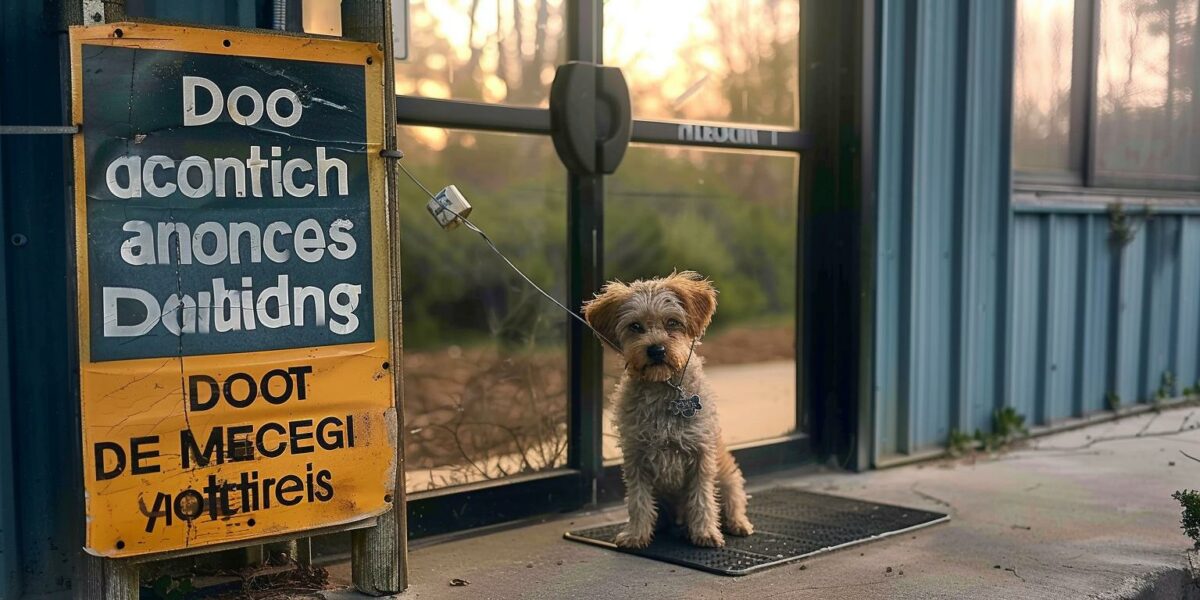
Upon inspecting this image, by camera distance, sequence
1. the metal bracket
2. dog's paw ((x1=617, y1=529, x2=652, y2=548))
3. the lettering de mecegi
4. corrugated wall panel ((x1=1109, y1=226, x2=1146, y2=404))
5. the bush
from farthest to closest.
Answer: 1. corrugated wall panel ((x1=1109, y1=226, x2=1146, y2=404))
2. dog's paw ((x1=617, y1=529, x2=652, y2=548))
3. the bush
4. the lettering de mecegi
5. the metal bracket

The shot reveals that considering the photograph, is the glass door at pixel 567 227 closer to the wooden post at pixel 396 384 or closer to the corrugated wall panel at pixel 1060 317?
the wooden post at pixel 396 384

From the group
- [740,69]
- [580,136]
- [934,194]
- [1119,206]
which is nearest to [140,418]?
[580,136]

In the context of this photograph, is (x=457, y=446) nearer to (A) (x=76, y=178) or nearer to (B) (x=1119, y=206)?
(A) (x=76, y=178)

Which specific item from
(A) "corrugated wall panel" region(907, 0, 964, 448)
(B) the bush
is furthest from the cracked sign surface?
(A) "corrugated wall panel" region(907, 0, 964, 448)

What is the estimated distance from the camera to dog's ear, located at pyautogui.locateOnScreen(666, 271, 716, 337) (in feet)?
14.0

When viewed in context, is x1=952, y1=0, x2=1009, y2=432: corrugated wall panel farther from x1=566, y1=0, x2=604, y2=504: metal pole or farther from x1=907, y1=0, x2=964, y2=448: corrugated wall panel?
x1=566, y1=0, x2=604, y2=504: metal pole

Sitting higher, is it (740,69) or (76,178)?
(740,69)

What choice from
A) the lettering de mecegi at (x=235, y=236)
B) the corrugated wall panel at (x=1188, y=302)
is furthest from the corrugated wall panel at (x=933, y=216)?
the lettering de mecegi at (x=235, y=236)

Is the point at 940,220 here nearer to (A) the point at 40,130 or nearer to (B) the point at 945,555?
(B) the point at 945,555

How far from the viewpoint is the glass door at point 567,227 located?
4.56 metres

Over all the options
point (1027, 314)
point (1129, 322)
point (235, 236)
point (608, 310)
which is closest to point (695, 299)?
point (608, 310)

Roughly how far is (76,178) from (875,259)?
3983 mm

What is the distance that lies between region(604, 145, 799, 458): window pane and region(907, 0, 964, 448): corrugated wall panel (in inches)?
27.5

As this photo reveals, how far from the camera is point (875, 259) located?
5902 mm
